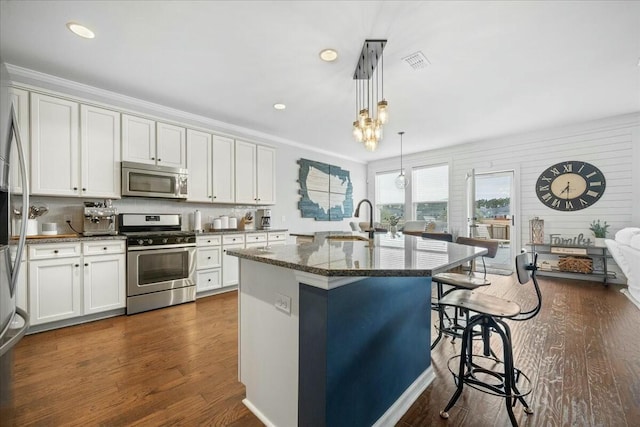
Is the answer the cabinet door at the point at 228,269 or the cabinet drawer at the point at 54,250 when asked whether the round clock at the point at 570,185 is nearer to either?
the cabinet door at the point at 228,269

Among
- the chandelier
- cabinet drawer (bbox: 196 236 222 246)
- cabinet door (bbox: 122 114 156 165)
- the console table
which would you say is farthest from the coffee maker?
the console table

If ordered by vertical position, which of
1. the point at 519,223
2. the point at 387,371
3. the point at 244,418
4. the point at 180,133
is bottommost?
the point at 244,418

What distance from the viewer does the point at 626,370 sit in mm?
2012

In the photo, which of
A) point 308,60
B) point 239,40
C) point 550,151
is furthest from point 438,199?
point 239,40

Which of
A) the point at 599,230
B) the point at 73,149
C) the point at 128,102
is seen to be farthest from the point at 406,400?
the point at 599,230

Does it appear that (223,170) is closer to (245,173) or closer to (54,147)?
(245,173)

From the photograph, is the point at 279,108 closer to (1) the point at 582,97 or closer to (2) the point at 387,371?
(2) the point at 387,371

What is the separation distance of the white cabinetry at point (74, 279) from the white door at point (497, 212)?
6.13 meters

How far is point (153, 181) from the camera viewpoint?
360cm

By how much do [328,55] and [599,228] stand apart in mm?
5166

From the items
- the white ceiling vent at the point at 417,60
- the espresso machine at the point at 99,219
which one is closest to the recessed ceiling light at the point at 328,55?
the white ceiling vent at the point at 417,60

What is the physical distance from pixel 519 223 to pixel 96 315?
6.94 m

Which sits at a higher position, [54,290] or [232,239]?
[232,239]

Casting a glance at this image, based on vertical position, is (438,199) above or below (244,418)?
above
